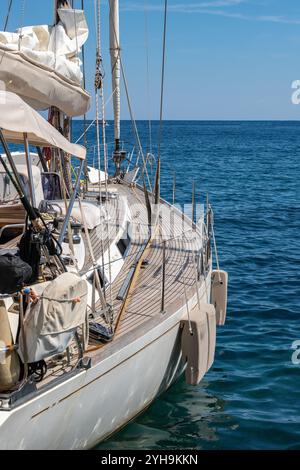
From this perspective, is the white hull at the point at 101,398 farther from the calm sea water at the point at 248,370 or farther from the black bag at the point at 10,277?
the black bag at the point at 10,277

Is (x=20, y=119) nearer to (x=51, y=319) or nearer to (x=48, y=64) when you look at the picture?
(x=51, y=319)

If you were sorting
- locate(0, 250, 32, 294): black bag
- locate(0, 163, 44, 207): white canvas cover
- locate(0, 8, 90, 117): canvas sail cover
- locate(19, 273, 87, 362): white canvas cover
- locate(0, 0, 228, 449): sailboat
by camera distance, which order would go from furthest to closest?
1. locate(0, 163, 44, 207): white canvas cover
2. locate(0, 8, 90, 117): canvas sail cover
3. locate(0, 250, 32, 294): black bag
4. locate(0, 0, 228, 449): sailboat
5. locate(19, 273, 87, 362): white canvas cover

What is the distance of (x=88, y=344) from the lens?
725cm

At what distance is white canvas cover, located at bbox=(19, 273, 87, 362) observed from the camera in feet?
19.1

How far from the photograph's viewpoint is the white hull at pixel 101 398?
5.88 meters

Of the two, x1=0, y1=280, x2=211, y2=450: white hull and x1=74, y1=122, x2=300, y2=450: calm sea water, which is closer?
x1=0, y1=280, x2=211, y2=450: white hull

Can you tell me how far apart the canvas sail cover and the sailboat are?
0.8 inches

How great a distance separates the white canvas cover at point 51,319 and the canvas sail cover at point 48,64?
2.89 m

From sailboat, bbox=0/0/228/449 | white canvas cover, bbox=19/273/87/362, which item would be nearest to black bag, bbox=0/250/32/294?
sailboat, bbox=0/0/228/449

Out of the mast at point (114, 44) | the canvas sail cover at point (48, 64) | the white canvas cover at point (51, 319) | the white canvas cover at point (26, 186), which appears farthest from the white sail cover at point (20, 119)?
the mast at point (114, 44)

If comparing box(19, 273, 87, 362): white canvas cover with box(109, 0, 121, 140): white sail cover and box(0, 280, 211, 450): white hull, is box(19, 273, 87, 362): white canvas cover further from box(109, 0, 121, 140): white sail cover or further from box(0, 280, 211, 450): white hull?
box(109, 0, 121, 140): white sail cover

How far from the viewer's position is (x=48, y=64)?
376 inches

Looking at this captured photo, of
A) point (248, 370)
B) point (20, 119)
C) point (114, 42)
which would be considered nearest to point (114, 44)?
point (114, 42)

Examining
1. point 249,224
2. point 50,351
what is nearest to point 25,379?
point 50,351
